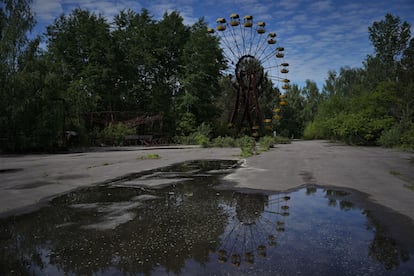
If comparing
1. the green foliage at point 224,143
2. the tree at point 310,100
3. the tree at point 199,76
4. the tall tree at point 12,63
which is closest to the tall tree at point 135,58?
the tree at point 199,76

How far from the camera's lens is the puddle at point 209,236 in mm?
3223

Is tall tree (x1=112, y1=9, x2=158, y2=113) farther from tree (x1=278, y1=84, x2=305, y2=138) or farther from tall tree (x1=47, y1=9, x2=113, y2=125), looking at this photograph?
tree (x1=278, y1=84, x2=305, y2=138)

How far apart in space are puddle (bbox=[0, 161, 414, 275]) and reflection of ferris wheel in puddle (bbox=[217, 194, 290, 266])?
0.01 metres

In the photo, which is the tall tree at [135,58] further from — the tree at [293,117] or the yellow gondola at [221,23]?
the tree at [293,117]

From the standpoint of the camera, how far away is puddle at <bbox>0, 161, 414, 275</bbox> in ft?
10.6

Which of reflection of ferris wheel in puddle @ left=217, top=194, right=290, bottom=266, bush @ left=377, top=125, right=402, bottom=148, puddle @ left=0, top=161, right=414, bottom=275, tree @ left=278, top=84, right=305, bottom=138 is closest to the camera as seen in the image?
puddle @ left=0, top=161, right=414, bottom=275

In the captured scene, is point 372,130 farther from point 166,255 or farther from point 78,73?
point 78,73

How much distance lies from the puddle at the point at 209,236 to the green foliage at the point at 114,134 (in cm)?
2239

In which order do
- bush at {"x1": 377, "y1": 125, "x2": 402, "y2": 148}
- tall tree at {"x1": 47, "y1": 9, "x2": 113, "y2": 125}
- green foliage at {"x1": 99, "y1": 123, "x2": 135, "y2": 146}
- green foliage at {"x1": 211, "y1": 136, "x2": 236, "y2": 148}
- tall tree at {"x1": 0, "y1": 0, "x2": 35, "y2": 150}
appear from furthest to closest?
tall tree at {"x1": 47, "y1": 9, "x2": 113, "y2": 125} < green foliage at {"x1": 99, "y1": 123, "x2": 135, "y2": 146} < green foliage at {"x1": 211, "y1": 136, "x2": 236, "y2": 148} < bush at {"x1": 377, "y1": 125, "x2": 402, "y2": 148} < tall tree at {"x1": 0, "y1": 0, "x2": 35, "y2": 150}

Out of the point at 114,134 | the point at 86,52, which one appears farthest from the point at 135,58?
the point at 114,134

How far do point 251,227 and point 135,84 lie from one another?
35085mm

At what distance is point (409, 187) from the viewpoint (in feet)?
23.1

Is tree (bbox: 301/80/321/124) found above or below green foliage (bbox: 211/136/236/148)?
above

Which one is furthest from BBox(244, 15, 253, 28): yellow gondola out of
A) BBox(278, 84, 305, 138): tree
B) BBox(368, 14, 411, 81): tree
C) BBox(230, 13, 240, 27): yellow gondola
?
BBox(278, 84, 305, 138): tree
